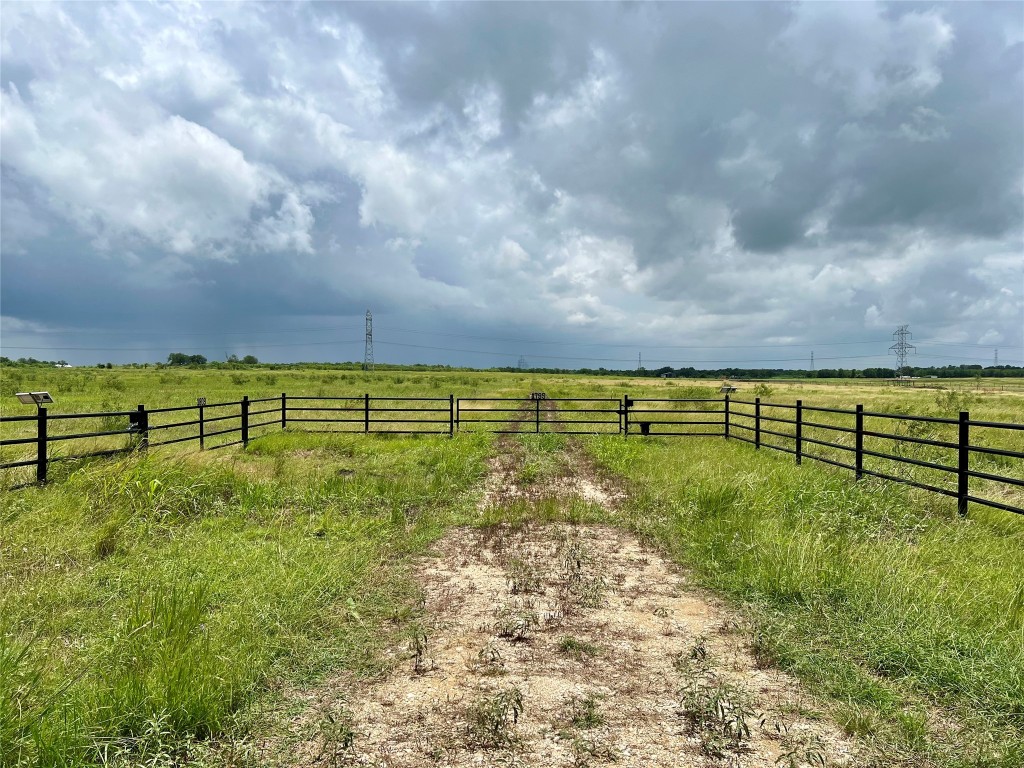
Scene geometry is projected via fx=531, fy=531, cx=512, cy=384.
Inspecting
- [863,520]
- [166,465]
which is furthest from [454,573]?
[166,465]

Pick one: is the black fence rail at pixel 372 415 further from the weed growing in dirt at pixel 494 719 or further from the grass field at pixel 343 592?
the weed growing in dirt at pixel 494 719

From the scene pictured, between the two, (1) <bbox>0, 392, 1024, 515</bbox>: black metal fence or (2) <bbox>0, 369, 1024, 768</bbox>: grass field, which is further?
(1) <bbox>0, 392, 1024, 515</bbox>: black metal fence

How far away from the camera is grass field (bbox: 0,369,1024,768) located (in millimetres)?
3189

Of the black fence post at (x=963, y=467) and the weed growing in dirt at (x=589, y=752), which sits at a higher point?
the black fence post at (x=963, y=467)

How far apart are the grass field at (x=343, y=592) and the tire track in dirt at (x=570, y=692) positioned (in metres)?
0.31

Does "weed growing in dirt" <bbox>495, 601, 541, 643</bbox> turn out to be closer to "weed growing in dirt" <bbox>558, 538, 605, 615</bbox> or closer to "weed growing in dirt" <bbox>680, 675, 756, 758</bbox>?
"weed growing in dirt" <bbox>558, 538, 605, 615</bbox>

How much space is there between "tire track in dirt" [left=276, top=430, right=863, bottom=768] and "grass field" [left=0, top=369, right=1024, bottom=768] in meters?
0.31

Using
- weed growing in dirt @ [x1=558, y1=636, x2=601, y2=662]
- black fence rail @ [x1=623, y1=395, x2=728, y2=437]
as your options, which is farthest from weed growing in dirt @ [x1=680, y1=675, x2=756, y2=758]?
black fence rail @ [x1=623, y1=395, x2=728, y2=437]

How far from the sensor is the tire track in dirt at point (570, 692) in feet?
9.78

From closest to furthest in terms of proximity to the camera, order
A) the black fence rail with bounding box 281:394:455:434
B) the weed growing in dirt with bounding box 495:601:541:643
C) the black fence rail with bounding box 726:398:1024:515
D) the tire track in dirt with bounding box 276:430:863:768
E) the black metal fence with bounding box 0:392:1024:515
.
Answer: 1. the tire track in dirt with bounding box 276:430:863:768
2. the weed growing in dirt with bounding box 495:601:541:643
3. the black fence rail with bounding box 726:398:1024:515
4. the black metal fence with bounding box 0:392:1024:515
5. the black fence rail with bounding box 281:394:455:434

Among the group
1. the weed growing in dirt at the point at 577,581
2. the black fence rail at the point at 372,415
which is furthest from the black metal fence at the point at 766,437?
the weed growing in dirt at the point at 577,581

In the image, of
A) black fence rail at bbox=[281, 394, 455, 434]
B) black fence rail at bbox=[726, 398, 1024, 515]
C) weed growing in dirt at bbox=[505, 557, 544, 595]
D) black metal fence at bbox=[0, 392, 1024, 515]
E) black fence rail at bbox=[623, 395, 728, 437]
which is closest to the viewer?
weed growing in dirt at bbox=[505, 557, 544, 595]

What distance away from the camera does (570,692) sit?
3.57 m

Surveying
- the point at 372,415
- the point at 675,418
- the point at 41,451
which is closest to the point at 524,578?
the point at 41,451
